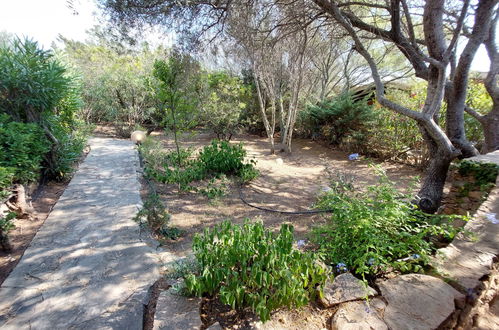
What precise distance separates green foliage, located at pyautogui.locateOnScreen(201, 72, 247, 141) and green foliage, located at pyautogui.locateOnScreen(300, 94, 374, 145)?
251 centimetres

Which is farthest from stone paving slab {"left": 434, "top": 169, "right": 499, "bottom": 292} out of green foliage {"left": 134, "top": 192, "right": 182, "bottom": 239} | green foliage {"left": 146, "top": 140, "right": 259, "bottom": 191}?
green foliage {"left": 146, "top": 140, "right": 259, "bottom": 191}

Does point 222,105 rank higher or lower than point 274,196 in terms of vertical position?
higher

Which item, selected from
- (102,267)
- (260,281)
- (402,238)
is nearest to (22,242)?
(102,267)

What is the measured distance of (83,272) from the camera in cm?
214

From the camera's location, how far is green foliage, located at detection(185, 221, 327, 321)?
140 centimetres

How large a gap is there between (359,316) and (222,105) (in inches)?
275

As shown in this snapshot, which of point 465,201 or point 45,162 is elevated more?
point 465,201

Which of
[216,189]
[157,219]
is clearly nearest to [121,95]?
[216,189]

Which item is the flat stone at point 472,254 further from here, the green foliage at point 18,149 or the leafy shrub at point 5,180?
the green foliage at point 18,149

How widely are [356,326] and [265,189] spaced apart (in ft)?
10.2

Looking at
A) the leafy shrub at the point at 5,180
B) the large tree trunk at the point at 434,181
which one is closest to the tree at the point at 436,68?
the large tree trunk at the point at 434,181

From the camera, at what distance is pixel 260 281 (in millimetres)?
1391

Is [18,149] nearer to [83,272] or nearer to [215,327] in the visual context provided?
[83,272]

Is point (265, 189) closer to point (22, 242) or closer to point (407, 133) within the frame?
point (22, 242)
